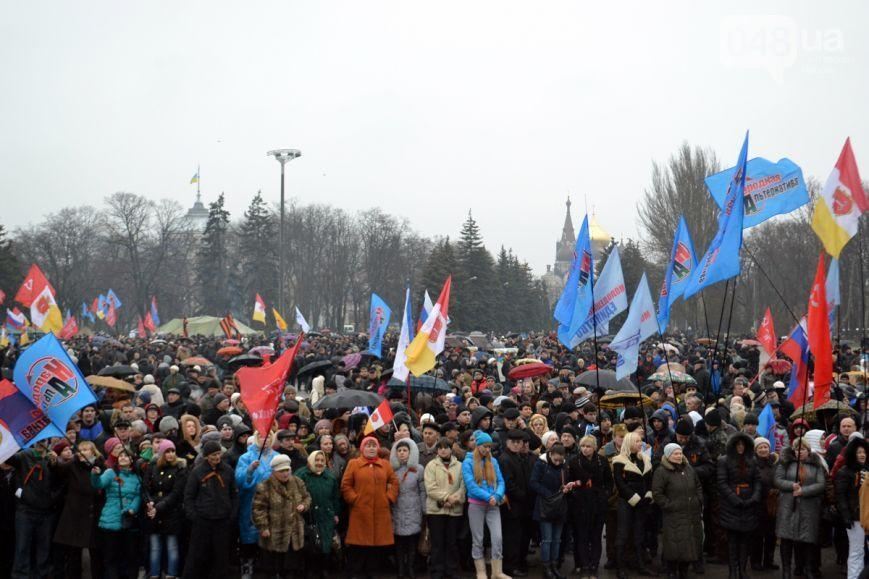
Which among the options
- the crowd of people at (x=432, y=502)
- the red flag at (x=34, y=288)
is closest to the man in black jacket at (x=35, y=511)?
the crowd of people at (x=432, y=502)

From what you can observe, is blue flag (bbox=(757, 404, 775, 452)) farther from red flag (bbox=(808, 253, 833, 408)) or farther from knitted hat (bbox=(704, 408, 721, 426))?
red flag (bbox=(808, 253, 833, 408))

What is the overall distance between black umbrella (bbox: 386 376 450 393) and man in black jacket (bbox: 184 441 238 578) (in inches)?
273

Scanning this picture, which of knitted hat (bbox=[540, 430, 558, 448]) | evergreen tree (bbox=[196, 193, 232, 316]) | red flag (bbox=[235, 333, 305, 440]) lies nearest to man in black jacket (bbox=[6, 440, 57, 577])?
red flag (bbox=[235, 333, 305, 440])

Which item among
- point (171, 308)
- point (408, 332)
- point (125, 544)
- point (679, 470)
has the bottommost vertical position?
point (125, 544)

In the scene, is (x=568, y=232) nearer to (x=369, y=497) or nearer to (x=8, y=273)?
(x=8, y=273)

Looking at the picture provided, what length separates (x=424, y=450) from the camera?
388 inches

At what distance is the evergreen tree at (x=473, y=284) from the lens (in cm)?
6650

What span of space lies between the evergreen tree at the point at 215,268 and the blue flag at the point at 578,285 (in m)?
63.4

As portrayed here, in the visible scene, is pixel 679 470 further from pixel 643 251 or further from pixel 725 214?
pixel 643 251

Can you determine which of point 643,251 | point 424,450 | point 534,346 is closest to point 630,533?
point 424,450

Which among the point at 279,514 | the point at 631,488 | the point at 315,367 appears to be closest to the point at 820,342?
the point at 631,488

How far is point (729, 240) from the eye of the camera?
10844 mm

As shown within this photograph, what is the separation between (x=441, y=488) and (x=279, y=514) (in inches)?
59.8

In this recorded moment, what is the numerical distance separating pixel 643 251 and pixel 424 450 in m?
58.8
